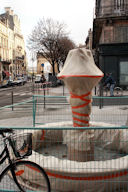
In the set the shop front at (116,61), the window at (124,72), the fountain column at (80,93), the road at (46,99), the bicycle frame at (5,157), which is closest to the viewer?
the bicycle frame at (5,157)

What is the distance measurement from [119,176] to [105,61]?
18.7 metres

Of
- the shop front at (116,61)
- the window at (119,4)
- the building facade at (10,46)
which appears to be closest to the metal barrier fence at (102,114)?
the shop front at (116,61)

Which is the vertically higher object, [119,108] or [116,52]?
[116,52]

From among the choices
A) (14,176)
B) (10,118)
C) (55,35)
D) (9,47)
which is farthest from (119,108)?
(9,47)

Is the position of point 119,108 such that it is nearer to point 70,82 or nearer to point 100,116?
point 100,116

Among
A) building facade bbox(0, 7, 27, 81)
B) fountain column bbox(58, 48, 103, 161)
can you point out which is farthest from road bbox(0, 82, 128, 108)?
building facade bbox(0, 7, 27, 81)

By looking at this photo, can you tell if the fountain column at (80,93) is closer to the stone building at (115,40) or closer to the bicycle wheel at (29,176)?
the bicycle wheel at (29,176)

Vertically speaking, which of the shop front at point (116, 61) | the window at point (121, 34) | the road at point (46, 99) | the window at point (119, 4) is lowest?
the road at point (46, 99)

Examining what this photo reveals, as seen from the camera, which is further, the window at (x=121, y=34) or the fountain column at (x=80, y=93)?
the window at (x=121, y=34)

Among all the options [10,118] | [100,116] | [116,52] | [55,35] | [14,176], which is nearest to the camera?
[14,176]

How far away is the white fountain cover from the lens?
13.6 feet

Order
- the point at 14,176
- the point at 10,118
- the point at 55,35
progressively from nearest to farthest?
1. the point at 14,176
2. the point at 10,118
3. the point at 55,35

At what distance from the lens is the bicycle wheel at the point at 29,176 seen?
11.2 ft

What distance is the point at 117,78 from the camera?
70.7 feet
